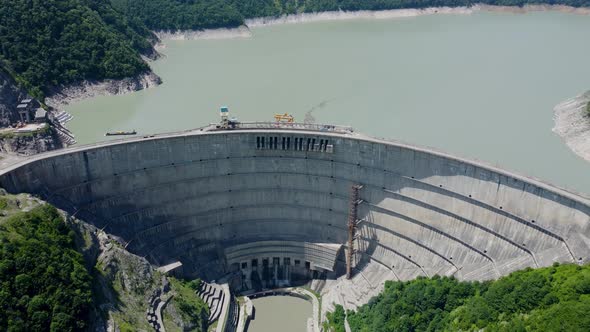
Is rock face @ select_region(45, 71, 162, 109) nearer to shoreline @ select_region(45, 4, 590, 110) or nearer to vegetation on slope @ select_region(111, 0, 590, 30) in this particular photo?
shoreline @ select_region(45, 4, 590, 110)

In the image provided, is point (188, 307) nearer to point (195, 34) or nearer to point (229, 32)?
point (195, 34)

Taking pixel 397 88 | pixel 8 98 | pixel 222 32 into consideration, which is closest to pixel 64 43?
pixel 8 98

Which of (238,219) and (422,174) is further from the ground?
(422,174)

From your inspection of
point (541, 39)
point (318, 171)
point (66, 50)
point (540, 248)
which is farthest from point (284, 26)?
point (540, 248)

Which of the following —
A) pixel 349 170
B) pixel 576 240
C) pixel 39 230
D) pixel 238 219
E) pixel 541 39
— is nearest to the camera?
pixel 39 230

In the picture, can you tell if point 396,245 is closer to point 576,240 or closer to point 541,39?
point 576,240

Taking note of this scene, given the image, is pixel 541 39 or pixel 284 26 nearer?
pixel 541 39

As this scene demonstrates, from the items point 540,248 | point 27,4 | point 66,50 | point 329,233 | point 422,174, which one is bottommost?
point 329,233

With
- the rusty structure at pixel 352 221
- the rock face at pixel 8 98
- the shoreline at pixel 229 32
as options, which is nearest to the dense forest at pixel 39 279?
the rusty structure at pixel 352 221
